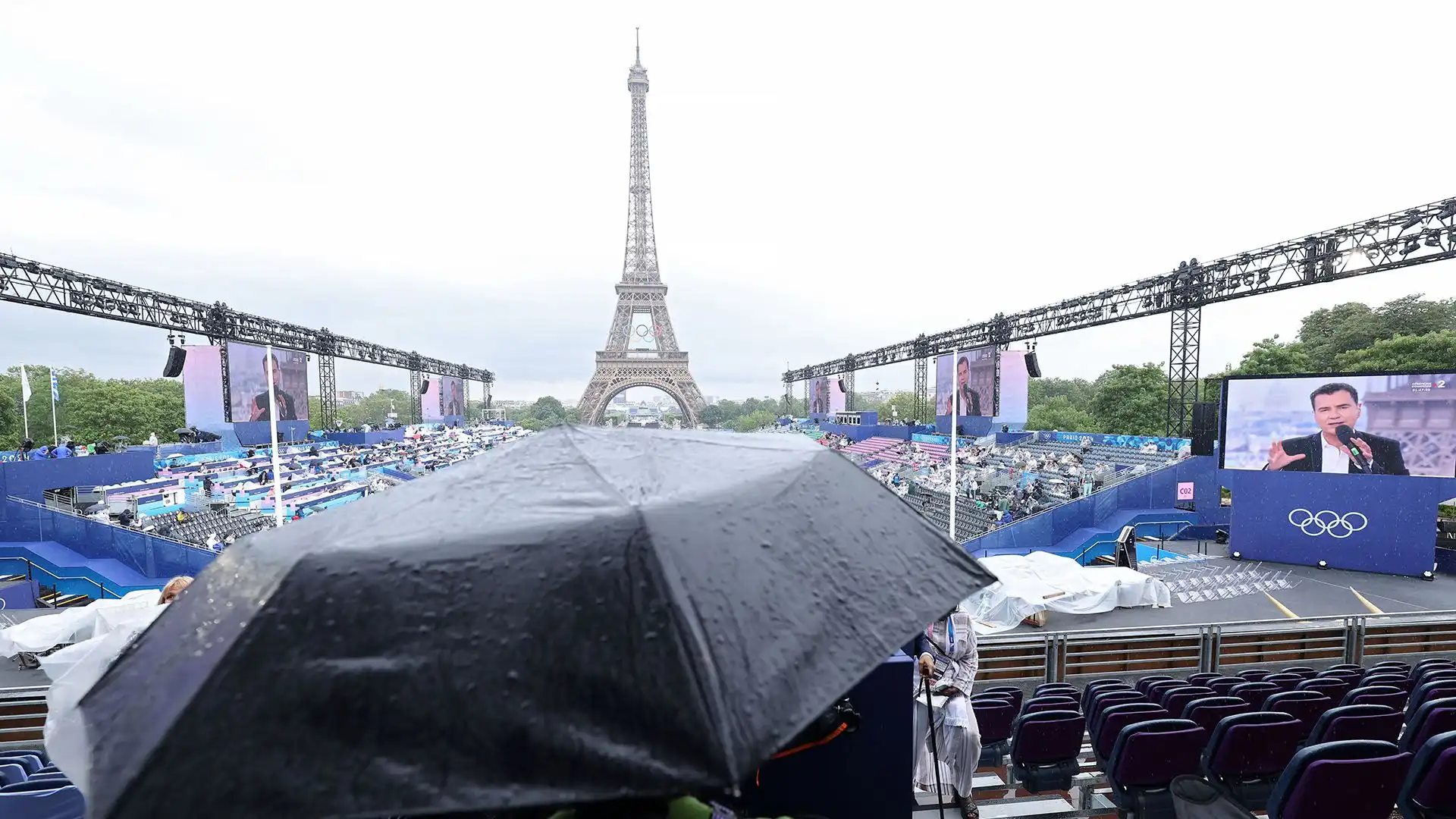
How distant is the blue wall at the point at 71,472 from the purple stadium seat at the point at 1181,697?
21.2 meters

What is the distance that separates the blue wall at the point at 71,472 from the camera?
1335 centimetres

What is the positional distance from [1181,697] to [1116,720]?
95 centimetres

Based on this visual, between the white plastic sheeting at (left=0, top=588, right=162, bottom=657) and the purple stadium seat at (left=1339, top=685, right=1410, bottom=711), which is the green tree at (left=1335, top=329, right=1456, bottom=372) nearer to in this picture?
the purple stadium seat at (left=1339, top=685, right=1410, bottom=711)

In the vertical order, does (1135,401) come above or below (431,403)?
above

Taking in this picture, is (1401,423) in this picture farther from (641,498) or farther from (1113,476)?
(641,498)

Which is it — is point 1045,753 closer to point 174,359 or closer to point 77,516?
point 77,516

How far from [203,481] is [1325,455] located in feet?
88.9

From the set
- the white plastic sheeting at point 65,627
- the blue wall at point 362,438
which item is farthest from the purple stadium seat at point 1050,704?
the blue wall at point 362,438

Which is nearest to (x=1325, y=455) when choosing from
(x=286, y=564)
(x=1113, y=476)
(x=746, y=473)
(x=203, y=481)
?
(x=1113, y=476)

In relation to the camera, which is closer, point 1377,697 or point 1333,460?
point 1377,697

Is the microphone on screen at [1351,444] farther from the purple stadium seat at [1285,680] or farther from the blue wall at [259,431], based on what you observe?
the blue wall at [259,431]

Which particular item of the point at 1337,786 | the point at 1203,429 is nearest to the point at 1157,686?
the point at 1337,786

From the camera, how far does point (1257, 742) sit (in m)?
2.87

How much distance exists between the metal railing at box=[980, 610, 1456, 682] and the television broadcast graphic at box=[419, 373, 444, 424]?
49.8m
